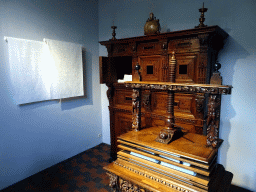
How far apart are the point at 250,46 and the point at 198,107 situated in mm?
1219

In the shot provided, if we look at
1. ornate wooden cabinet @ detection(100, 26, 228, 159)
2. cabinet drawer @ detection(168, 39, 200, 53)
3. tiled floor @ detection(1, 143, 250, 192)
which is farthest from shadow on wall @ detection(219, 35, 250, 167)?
tiled floor @ detection(1, 143, 250, 192)

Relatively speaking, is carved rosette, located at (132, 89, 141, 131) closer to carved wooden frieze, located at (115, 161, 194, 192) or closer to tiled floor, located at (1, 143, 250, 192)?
carved wooden frieze, located at (115, 161, 194, 192)

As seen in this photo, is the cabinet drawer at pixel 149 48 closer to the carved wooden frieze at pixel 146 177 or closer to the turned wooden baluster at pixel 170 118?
the turned wooden baluster at pixel 170 118

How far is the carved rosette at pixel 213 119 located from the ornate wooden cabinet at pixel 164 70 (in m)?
0.98

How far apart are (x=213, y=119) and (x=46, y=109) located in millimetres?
2905

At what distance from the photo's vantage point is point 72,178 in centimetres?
307

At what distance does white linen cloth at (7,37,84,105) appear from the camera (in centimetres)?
277

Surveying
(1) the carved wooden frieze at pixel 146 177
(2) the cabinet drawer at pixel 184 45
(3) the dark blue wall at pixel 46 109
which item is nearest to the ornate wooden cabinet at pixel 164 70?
(2) the cabinet drawer at pixel 184 45

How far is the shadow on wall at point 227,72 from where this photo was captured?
2.70 m

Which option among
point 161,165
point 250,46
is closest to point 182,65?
point 250,46

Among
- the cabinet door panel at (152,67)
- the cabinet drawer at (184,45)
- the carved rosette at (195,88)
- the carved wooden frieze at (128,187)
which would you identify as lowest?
the carved wooden frieze at (128,187)

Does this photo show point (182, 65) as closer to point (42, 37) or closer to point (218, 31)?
point (218, 31)

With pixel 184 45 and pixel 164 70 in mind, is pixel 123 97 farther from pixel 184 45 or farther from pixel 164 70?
pixel 184 45

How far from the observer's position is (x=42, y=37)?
3123mm
